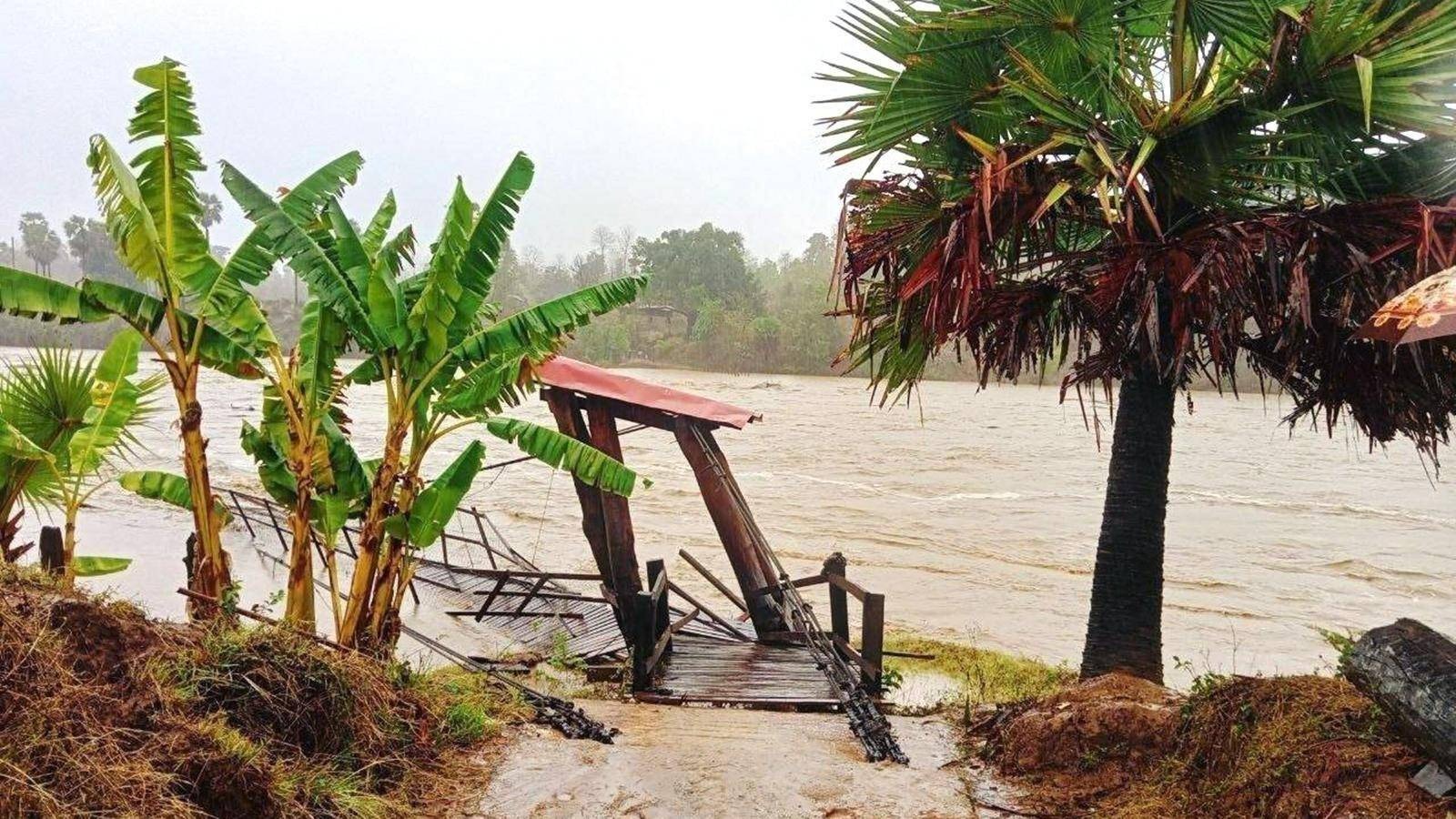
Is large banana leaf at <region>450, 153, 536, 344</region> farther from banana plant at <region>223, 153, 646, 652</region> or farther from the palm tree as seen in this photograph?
the palm tree

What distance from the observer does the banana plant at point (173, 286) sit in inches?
175

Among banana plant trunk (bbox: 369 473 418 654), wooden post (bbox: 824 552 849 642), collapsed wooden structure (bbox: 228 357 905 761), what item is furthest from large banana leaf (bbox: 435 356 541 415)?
wooden post (bbox: 824 552 849 642)

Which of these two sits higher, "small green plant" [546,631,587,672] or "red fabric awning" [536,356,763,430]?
"red fabric awning" [536,356,763,430]

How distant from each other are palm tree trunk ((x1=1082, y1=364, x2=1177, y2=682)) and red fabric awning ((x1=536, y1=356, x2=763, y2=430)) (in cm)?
295

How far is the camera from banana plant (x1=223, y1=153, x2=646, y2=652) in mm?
4785

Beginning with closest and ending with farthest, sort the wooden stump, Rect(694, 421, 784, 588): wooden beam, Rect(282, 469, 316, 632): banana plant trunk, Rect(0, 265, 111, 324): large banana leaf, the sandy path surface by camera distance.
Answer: the wooden stump, the sandy path surface, Rect(0, 265, 111, 324): large banana leaf, Rect(282, 469, 316, 632): banana plant trunk, Rect(694, 421, 784, 588): wooden beam

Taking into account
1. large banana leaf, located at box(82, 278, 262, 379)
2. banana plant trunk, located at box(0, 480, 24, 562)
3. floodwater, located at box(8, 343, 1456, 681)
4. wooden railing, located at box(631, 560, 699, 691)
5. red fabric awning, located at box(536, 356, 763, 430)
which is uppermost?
large banana leaf, located at box(82, 278, 262, 379)

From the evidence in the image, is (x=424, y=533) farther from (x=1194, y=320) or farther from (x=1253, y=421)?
Answer: (x=1253, y=421)

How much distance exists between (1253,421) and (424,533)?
42304mm

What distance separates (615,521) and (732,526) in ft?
3.29

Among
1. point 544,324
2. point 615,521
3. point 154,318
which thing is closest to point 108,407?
→ point 154,318

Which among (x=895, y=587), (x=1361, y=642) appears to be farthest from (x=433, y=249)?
(x=895, y=587)

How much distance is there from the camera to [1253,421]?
39281 millimetres

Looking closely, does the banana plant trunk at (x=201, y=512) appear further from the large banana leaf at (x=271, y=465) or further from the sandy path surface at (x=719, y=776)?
the sandy path surface at (x=719, y=776)
